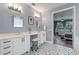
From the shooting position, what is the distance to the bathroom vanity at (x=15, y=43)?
1810mm

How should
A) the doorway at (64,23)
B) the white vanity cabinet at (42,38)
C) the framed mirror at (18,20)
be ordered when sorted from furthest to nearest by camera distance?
the white vanity cabinet at (42,38)
the doorway at (64,23)
the framed mirror at (18,20)

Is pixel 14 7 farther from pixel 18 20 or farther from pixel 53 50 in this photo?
pixel 53 50

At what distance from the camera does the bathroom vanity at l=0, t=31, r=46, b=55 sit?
5.94 feet

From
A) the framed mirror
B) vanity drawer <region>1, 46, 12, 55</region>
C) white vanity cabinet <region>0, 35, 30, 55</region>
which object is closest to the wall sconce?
the framed mirror

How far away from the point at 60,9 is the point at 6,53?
171 cm

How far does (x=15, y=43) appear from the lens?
6.96ft

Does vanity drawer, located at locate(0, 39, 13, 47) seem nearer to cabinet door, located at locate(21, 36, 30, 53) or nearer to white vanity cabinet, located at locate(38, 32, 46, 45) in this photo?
cabinet door, located at locate(21, 36, 30, 53)

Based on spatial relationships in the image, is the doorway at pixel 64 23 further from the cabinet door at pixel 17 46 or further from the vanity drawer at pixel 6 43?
the vanity drawer at pixel 6 43

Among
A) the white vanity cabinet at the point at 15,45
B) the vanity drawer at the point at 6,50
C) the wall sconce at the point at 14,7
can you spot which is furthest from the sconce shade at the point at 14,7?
the vanity drawer at the point at 6,50

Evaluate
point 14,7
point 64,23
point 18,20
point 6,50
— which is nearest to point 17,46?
point 6,50

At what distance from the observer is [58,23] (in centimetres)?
279

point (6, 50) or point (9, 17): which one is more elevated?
point (9, 17)

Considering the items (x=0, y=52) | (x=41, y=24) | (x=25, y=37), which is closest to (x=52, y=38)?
(x=41, y=24)
